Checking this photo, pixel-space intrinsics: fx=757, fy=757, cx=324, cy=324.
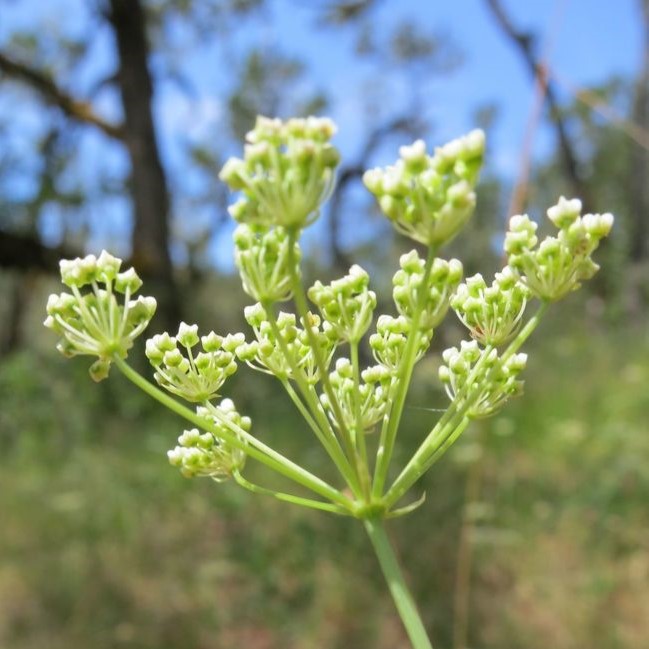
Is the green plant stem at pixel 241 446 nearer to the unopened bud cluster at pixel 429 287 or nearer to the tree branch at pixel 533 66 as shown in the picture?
the unopened bud cluster at pixel 429 287

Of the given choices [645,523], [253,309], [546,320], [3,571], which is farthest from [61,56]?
[253,309]

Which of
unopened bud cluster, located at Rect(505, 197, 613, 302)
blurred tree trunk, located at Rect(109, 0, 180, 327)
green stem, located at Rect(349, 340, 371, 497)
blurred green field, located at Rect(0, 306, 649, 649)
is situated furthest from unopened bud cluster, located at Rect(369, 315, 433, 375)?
blurred tree trunk, located at Rect(109, 0, 180, 327)

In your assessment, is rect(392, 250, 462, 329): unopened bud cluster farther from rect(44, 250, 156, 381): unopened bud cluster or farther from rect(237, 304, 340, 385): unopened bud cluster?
rect(44, 250, 156, 381): unopened bud cluster

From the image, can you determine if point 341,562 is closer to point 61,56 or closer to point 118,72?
point 118,72

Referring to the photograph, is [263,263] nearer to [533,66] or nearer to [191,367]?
[191,367]

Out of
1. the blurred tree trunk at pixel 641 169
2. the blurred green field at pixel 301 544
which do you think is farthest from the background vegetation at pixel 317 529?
the blurred tree trunk at pixel 641 169

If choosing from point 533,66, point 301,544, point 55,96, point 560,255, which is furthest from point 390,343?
point 55,96
